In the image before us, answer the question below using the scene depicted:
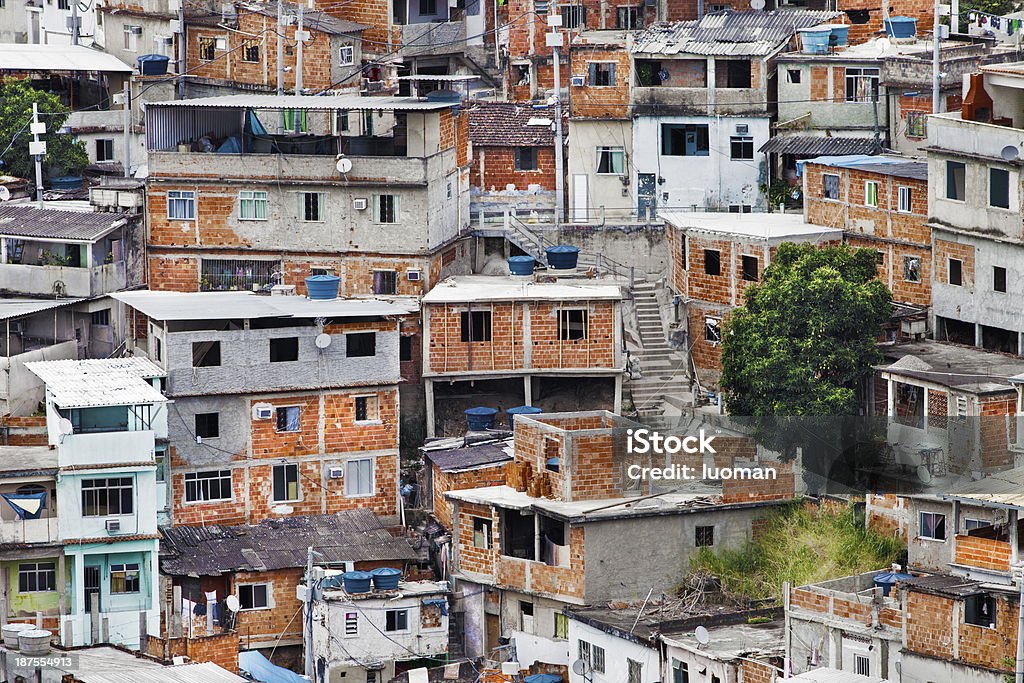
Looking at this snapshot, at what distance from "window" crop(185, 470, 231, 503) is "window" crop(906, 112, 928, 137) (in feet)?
74.3

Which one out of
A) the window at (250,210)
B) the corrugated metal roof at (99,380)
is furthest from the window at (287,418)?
the window at (250,210)

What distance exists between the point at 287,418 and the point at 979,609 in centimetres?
2016

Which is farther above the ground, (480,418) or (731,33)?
(731,33)

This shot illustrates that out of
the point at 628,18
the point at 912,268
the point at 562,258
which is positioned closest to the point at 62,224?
the point at 562,258

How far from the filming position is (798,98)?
266 ft

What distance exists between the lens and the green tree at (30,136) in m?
86.5

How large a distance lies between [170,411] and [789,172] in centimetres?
2170

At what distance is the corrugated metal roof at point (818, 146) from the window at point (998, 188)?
26.8 feet

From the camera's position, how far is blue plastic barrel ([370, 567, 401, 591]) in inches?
2542

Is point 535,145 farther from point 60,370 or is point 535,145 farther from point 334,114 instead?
point 60,370

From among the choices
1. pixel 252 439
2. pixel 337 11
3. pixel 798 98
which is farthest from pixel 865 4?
pixel 252 439

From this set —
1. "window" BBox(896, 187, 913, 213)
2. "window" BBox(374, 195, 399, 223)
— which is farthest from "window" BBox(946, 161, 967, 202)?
"window" BBox(374, 195, 399, 223)

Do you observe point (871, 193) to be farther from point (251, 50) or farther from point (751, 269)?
point (251, 50)

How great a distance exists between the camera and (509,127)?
8325cm
